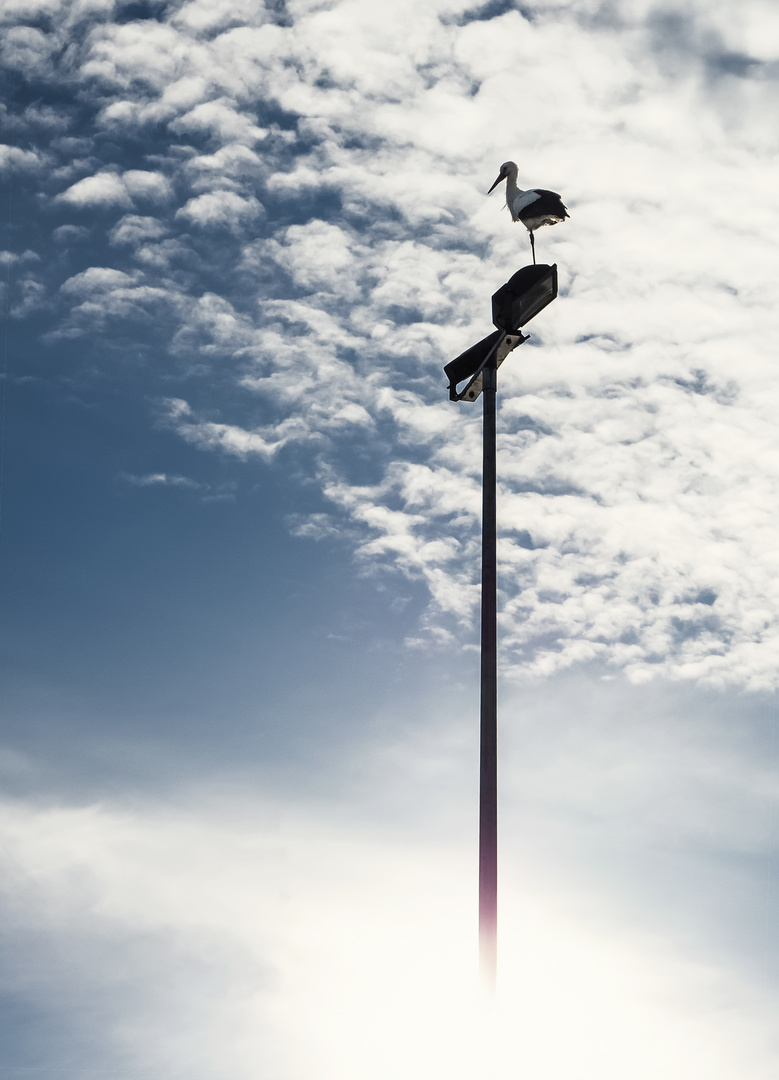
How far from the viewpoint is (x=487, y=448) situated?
909cm

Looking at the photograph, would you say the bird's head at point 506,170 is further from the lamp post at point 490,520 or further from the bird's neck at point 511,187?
the lamp post at point 490,520

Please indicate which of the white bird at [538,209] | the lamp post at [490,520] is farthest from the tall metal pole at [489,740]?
the white bird at [538,209]

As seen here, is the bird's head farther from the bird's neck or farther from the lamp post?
the lamp post

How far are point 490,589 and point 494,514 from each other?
712 millimetres

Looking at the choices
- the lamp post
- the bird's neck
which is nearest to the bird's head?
the bird's neck

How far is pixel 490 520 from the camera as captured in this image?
880 cm

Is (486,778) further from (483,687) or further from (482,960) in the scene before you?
(482,960)

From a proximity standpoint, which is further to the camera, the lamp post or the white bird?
the white bird

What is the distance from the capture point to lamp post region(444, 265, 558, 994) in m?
7.61

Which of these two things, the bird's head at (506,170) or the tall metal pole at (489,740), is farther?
the bird's head at (506,170)

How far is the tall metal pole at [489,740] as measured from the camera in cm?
754

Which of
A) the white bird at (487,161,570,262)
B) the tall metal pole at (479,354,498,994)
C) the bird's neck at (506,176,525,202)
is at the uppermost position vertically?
the bird's neck at (506,176,525,202)

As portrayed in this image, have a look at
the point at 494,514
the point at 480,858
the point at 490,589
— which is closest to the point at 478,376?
the point at 494,514

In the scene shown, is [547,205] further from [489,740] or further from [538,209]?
[489,740]
